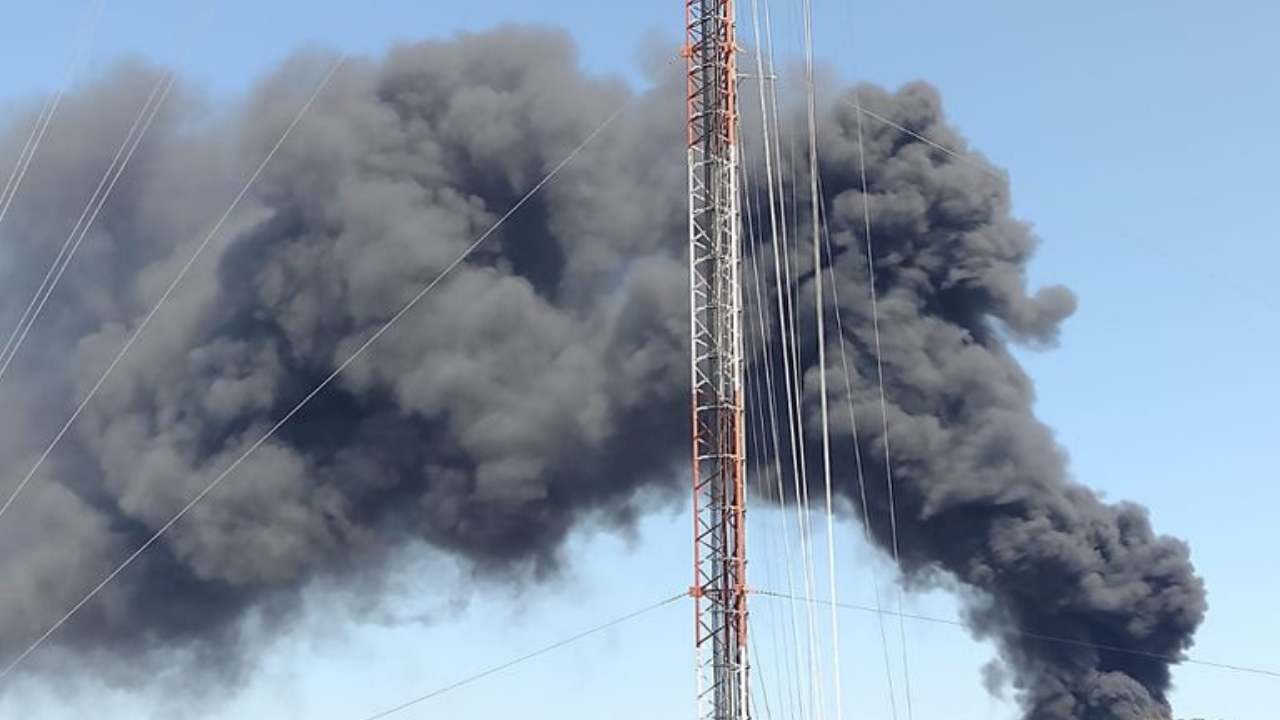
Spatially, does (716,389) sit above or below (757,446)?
below

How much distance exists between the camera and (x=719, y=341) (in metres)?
45.5

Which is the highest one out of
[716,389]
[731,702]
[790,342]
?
[790,342]

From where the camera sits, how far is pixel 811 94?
4766 cm

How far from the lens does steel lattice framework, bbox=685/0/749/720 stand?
144ft

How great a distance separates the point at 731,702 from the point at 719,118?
51.3 ft

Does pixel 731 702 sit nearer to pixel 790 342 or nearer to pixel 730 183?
pixel 730 183

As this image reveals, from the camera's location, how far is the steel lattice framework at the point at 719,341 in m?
44.0

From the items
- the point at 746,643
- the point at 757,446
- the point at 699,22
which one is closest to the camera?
the point at 746,643

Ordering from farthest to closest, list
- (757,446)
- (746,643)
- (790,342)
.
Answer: (790,342)
(757,446)
(746,643)

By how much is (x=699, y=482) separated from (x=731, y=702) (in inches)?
232

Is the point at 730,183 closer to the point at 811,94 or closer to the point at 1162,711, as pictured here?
the point at 811,94

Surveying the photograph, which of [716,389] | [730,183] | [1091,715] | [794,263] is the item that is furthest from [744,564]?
[794,263]

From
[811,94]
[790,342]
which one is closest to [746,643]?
[811,94]

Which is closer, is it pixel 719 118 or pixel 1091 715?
pixel 719 118
